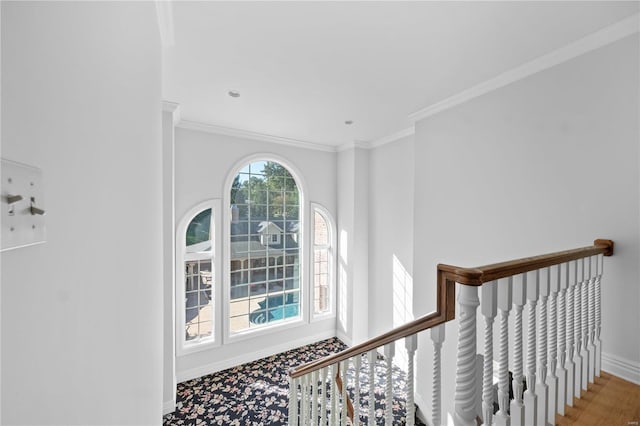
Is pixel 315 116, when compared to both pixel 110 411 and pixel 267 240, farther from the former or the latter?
pixel 110 411

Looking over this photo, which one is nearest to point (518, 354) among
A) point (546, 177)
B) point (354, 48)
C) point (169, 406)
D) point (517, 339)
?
point (517, 339)

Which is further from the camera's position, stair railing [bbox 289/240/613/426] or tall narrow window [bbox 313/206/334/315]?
tall narrow window [bbox 313/206/334/315]

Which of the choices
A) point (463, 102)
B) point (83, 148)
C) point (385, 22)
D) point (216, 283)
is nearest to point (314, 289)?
point (216, 283)

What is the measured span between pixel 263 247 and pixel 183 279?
117cm

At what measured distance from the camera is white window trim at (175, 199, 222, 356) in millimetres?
3420

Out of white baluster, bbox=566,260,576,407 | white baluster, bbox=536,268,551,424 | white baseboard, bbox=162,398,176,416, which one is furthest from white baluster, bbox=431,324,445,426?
white baseboard, bbox=162,398,176,416

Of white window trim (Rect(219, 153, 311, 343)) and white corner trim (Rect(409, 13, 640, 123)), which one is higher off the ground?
white corner trim (Rect(409, 13, 640, 123))

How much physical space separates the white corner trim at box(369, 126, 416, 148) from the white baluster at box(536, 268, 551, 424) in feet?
8.32

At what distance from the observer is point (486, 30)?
1722mm

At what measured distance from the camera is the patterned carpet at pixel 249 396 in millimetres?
2887

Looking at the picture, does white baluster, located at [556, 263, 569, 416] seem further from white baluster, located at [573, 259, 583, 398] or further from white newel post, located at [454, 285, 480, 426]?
white newel post, located at [454, 285, 480, 426]

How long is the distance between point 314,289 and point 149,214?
3.55 meters

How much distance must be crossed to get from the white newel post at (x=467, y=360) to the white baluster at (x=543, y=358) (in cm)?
39

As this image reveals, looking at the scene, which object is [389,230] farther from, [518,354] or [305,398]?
[518,354]
